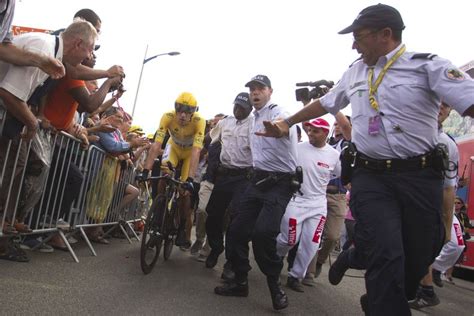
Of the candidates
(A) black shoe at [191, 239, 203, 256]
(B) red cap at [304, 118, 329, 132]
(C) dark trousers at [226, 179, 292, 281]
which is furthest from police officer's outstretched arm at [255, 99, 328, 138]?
(A) black shoe at [191, 239, 203, 256]

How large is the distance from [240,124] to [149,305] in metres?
3.06

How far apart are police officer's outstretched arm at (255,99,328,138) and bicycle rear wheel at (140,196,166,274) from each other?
199 cm

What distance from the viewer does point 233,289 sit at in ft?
14.1

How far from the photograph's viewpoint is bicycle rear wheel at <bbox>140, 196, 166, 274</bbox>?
4688 mm

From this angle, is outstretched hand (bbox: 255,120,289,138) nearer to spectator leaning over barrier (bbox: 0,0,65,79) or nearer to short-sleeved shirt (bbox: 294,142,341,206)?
spectator leaning over barrier (bbox: 0,0,65,79)

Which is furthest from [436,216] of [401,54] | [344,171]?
[401,54]

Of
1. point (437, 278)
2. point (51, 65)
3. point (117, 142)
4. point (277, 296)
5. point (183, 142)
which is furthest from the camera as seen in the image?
point (437, 278)

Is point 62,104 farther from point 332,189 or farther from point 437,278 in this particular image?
point 437,278

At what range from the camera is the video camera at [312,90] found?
3920 mm

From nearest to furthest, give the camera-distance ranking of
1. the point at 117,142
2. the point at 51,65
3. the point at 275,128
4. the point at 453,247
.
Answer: the point at 51,65, the point at 275,128, the point at 453,247, the point at 117,142

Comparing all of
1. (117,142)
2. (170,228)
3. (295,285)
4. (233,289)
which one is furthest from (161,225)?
(295,285)

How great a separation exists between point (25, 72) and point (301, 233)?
3587mm

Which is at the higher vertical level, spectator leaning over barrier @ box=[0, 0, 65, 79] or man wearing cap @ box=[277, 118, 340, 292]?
spectator leaning over barrier @ box=[0, 0, 65, 79]

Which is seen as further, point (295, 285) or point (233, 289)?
point (295, 285)
